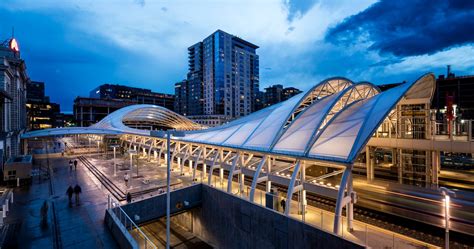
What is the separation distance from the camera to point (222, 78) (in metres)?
114

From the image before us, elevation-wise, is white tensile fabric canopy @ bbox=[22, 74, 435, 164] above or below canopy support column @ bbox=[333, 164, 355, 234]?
above

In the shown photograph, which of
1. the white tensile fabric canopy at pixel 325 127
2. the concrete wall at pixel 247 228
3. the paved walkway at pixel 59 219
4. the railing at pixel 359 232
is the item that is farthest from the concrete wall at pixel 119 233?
the white tensile fabric canopy at pixel 325 127

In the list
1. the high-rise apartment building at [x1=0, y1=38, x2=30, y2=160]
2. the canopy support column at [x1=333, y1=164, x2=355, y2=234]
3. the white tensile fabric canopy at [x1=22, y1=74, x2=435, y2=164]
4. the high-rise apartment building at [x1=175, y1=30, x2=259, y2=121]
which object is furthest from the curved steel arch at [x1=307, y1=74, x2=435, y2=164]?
the high-rise apartment building at [x1=175, y1=30, x2=259, y2=121]

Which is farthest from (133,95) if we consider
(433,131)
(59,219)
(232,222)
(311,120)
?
(433,131)

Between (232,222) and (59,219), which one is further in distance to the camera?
(232,222)

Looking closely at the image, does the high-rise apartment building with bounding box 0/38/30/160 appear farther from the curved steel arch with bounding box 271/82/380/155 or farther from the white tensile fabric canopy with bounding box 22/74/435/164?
the curved steel arch with bounding box 271/82/380/155

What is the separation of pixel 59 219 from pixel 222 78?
103 m

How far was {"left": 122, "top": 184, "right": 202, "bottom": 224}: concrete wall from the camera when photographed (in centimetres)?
1857

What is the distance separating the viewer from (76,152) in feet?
160

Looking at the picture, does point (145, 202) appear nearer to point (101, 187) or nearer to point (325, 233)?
point (101, 187)

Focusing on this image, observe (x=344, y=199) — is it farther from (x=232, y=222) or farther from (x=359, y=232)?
(x=232, y=222)

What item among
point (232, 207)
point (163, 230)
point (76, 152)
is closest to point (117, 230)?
point (232, 207)

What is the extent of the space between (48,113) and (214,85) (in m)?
89.1

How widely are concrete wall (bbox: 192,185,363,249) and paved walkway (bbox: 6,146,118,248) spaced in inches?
353
